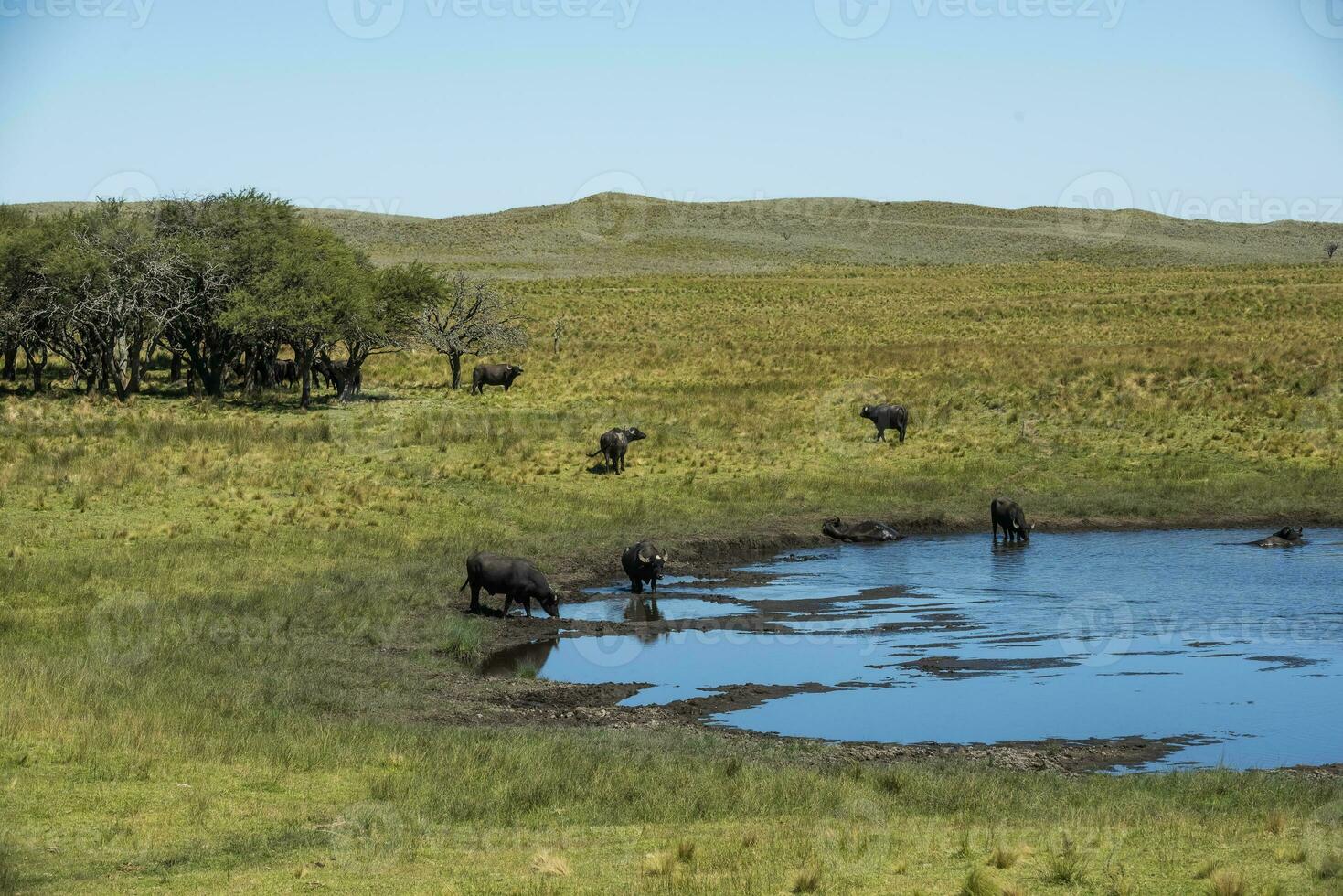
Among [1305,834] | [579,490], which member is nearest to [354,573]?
[579,490]

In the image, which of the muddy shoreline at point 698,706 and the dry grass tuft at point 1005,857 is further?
the muddy shoreline at point 698,706

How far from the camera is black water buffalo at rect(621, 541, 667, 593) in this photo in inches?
1099

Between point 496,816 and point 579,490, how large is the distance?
25506 millimetres

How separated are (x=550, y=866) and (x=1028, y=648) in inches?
565

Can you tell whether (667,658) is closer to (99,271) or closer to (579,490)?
(579,490)

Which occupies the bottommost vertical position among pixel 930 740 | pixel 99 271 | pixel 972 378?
pixel 930 740

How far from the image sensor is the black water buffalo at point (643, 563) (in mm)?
27922

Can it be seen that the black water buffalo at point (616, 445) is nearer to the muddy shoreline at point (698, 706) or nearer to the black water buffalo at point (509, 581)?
the muddy shoreline at point (698, 706)

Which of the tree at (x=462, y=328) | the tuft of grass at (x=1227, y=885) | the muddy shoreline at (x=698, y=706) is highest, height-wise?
the tree at (x=462, y=328)

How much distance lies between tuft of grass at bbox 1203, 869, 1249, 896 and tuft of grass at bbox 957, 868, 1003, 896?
1.60 m

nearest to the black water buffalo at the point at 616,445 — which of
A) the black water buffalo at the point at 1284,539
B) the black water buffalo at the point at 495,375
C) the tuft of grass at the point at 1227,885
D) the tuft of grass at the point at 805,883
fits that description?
the black water buffalo at the point at 495,375

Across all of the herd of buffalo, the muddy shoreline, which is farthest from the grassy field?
the herd of buffalo

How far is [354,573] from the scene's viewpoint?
2750 centimetres

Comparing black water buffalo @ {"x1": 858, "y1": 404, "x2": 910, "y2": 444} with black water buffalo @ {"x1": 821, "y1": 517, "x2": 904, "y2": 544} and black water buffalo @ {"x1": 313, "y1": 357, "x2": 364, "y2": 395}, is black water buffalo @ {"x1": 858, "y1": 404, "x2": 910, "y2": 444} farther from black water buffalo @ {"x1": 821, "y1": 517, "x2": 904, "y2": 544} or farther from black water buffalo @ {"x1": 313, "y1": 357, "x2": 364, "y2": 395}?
black water buffalo @ {"x1": 313, "y1": 357, "x2": 364, "y2": 395}
